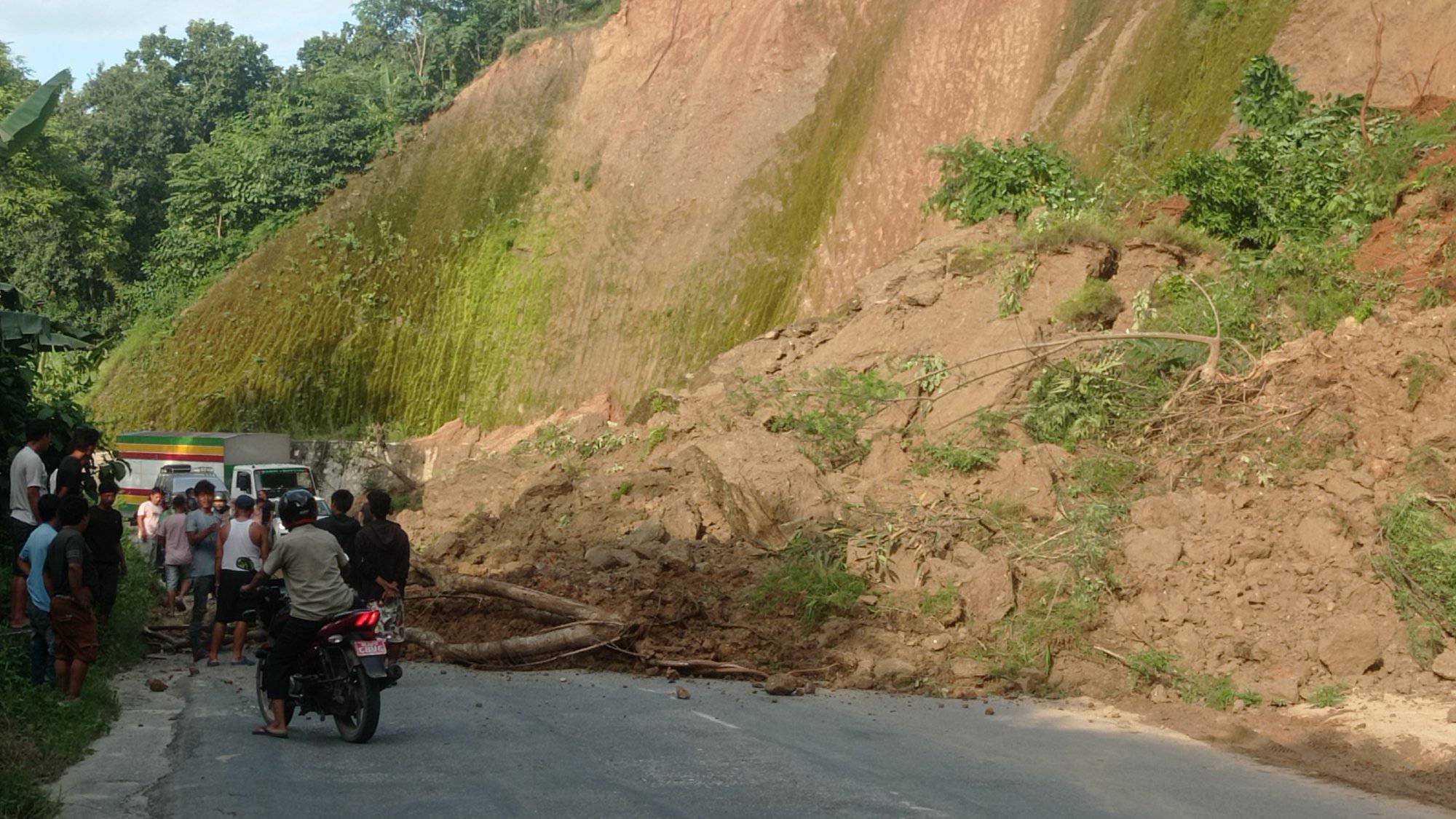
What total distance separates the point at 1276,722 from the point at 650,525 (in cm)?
805

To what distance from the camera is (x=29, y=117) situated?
12.5 metres

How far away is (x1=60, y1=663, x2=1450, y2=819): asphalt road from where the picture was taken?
709cm

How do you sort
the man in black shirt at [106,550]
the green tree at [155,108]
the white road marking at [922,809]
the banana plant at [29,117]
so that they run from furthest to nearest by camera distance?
the green tree at [155,108] → the banana plant at [29,117] → the man in black shirt at [106,550] → the white road marking at [922,809]

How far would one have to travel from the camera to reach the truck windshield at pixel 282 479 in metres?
26.9

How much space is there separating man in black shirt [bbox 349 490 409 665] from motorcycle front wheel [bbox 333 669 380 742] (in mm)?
1799

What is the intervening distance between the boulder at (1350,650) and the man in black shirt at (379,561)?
7.18 metres

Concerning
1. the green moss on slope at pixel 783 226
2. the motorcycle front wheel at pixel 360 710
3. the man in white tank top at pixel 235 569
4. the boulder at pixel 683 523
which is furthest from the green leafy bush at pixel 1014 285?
the green moss on slope at pixel 783 226

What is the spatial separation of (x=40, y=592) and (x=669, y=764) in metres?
4.84

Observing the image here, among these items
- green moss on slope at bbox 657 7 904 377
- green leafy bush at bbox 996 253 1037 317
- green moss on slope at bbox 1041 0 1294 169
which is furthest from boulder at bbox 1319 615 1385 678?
green moss on slope at bbox 657 7 904 377

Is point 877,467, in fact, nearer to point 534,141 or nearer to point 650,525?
point 650,525

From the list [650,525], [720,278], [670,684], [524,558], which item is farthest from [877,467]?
[720,278]

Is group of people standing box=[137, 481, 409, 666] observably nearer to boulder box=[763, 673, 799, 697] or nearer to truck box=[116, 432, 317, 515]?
boulder box=[763, 673, 799, 697]

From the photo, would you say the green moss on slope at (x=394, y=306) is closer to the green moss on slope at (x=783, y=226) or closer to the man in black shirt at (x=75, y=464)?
the green moss on slope at (x=783, y=226)

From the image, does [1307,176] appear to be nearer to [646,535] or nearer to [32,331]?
[646,535]
